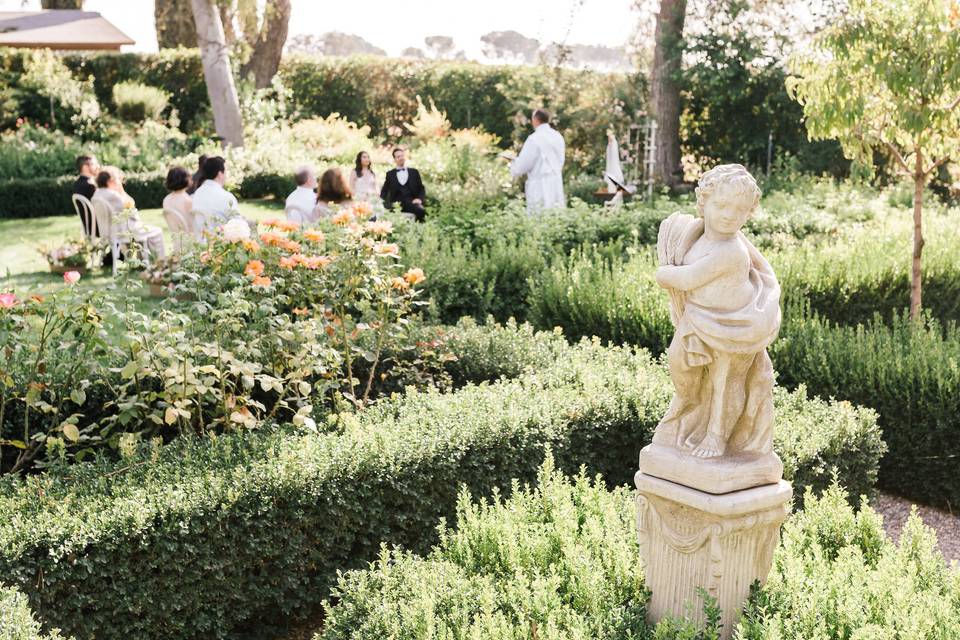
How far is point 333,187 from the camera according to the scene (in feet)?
30.2

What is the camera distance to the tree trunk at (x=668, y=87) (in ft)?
57.0

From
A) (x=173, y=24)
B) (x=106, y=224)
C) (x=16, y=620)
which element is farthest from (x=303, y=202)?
(x=173, y=24)

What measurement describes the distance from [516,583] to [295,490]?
1.13m

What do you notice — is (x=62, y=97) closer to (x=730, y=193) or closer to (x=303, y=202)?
(x=303, y=202)

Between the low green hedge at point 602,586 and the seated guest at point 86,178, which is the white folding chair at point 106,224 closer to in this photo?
the seated guest at point 86,178

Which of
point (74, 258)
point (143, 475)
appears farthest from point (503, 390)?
point (74, 258)

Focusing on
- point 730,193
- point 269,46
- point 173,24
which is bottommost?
point 730,193

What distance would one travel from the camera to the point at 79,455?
15.2 feet

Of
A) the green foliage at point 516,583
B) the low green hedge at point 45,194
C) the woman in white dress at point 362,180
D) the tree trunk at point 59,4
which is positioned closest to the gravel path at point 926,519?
the green foliage at point 516,583

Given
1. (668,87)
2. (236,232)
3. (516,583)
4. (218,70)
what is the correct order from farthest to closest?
(218,70)
(668,87)
(236,232)
(516,583)

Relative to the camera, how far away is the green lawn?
426 inches

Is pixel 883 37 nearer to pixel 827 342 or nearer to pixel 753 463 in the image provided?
pixel 827 342

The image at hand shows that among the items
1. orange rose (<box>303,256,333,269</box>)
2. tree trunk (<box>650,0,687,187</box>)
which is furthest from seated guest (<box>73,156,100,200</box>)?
tree trunk (<box>650,0,687,187</box>)

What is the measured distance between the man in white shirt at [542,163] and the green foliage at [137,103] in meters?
12.3
